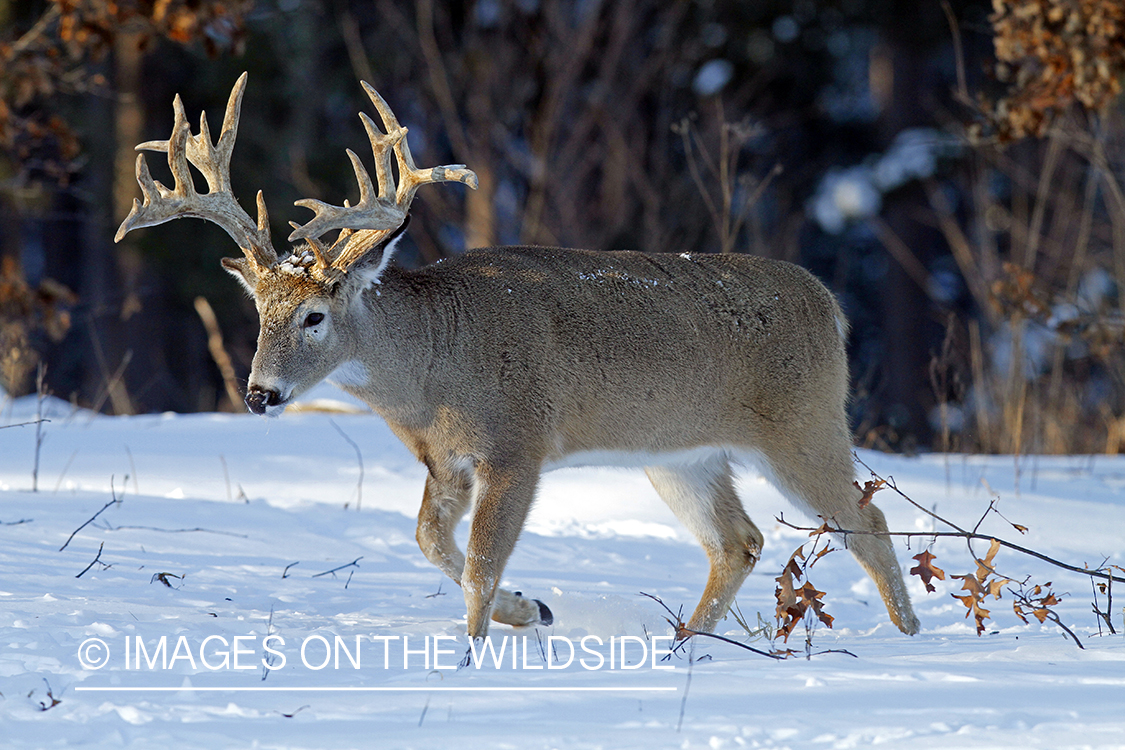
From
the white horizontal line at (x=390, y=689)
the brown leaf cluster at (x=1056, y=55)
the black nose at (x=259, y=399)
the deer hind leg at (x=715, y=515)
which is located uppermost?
the brown leaf cluster at (x=1056, y=55)

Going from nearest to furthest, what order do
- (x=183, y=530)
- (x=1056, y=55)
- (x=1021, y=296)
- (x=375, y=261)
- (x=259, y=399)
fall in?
1. (x=259, y=399)
2. (x=375, y=261)
3. (x=183, y=530)
4. (x=1056, y=55)
5. (x=1021, y=296)

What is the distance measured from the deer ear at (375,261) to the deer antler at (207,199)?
34cm

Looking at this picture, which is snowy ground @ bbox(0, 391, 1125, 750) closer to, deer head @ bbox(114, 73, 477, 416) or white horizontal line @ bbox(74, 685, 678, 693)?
white horizontal line @ bbox(74, 685, 678, 693)

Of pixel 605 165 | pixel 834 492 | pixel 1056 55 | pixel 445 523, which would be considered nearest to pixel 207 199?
pixel 445 523

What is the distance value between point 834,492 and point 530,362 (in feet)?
4.76

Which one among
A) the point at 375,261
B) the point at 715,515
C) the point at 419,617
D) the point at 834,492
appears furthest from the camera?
the point at 715,515

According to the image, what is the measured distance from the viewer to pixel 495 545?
522cm

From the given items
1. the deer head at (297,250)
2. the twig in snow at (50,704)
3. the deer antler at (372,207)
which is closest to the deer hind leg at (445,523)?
the deer head at (297,250)

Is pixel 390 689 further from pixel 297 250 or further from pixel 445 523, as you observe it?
pixel 297 250

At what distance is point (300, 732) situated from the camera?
10.7 ft

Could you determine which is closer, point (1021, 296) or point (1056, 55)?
point (1056, 55)

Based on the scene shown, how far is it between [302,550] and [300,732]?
3.11m

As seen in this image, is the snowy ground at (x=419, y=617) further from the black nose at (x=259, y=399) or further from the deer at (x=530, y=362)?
the black nose at (x=259, y=399)

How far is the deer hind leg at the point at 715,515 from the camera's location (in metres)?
6.00
